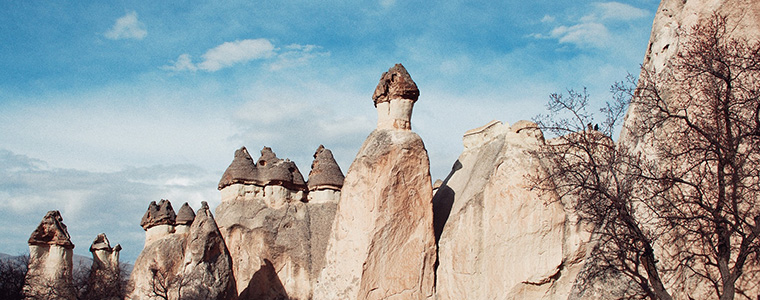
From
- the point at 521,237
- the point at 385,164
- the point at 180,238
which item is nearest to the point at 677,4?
the point at 521,237

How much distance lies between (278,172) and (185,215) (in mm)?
4909

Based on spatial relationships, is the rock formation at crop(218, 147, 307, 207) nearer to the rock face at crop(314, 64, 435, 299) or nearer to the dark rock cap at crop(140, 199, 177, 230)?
the dark rock cap at crop(140, 199, 177, 230)

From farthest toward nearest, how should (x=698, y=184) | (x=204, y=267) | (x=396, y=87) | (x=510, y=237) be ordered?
(x=204, y=267) < (x=396, y=87) < (x=510, y=237) < (x=698, y=184)

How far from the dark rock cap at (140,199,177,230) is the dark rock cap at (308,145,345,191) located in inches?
253

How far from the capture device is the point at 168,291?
68.3 feet

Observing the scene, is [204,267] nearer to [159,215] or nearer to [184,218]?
[184,218]

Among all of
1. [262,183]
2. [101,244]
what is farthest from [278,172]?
[101,244]

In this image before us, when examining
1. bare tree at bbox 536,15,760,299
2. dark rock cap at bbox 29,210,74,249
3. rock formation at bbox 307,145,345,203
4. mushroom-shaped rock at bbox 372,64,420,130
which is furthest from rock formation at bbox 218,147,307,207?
bare tree at bbox 536,15,760,299

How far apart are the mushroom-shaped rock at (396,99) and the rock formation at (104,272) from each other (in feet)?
46.3

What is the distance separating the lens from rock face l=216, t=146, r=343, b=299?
2239cm

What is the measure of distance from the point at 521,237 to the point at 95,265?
64.6 ft

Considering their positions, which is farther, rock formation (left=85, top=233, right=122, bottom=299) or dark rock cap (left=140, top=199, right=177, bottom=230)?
dark rock cap (left=140, top=199, right=177, bottom=230)

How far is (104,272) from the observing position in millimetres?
26797

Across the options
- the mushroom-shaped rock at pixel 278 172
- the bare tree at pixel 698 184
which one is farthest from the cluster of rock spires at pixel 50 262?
the bare tree at pixel 698 184
